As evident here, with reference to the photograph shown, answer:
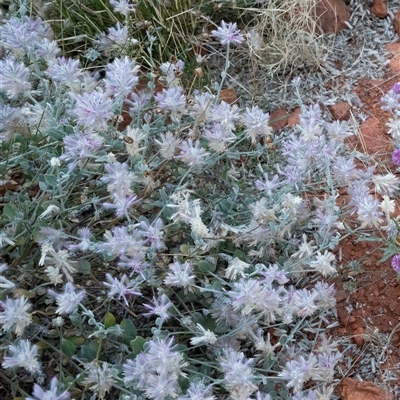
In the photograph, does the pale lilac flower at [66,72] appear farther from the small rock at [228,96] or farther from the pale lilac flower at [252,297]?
the small rock at [228,96]

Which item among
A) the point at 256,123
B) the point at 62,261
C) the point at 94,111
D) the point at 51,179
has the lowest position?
the point at 62,261

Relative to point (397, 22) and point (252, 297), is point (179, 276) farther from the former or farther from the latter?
point (397, 22)

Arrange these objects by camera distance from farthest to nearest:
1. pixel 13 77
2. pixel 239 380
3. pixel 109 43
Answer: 1. pixel 109 43
2. pixel 13 77
3. pixel 239 380

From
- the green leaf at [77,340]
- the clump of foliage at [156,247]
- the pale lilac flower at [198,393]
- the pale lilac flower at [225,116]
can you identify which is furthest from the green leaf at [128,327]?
the pale lilac flower at [225,116]

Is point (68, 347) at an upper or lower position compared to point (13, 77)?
lower

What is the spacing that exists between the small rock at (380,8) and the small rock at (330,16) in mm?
112

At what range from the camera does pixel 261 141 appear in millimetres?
2314

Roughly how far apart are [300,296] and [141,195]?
1.60ft

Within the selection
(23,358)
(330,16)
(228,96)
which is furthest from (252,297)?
(330,16)

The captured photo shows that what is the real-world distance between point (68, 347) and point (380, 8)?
1.81 metres

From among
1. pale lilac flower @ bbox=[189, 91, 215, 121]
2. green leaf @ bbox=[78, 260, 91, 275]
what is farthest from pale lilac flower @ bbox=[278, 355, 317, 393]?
pale lilac flower @ bbox=[189, 91, 215, 121]

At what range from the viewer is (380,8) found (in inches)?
102

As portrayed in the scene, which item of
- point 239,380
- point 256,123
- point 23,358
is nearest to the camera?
point 23,358

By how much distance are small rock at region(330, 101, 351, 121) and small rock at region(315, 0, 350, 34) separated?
0.37 m
